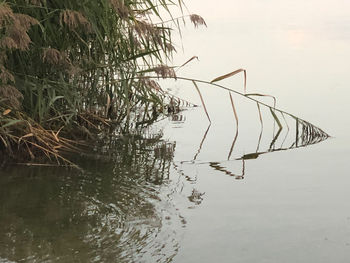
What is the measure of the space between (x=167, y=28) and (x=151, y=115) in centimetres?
147

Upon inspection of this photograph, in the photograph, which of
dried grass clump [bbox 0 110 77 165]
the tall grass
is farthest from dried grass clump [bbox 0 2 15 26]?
dried grass clump [bbox 0 110 77 165]

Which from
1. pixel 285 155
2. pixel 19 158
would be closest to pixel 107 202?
pixel 19 158

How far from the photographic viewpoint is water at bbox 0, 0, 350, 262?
321 cm

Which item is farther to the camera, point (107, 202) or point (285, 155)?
point (285, 155)

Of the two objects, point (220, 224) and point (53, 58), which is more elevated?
point (53, 58)

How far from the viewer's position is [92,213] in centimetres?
372

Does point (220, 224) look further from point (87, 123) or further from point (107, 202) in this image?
→ point (87, 123)

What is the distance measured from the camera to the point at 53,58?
14.7 ft

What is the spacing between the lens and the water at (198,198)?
3.21 m

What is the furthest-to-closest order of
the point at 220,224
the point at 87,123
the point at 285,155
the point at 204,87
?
the point at 204,87
the point at 87,123
the point at 285,155
the point at 220,224

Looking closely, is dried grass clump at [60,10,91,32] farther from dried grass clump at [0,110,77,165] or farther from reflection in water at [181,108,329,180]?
reflection in water at [181,108,329,180]

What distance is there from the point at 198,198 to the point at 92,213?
668 mm

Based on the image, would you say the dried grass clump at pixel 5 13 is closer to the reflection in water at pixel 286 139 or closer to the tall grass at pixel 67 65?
the tall grass at pixel 67 65

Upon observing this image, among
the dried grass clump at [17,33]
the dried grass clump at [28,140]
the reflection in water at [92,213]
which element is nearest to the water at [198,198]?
the reflection in water at [92,213]
